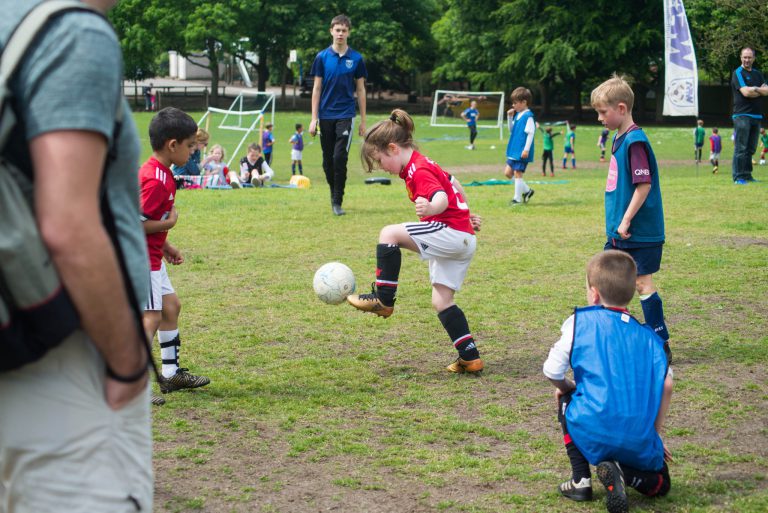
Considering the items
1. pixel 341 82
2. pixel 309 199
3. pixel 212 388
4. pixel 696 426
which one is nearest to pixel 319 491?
pixel 212 388

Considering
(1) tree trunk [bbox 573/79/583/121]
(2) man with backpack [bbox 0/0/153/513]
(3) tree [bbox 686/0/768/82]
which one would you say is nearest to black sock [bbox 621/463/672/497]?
(2) man with backpack [bbox 0/0/153/513]

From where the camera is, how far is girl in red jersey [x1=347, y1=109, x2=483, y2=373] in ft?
19.1

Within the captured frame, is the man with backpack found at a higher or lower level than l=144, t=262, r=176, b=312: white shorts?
higher

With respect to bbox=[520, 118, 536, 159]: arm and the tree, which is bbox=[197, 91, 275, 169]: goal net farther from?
the tree

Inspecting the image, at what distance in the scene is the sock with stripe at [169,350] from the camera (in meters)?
5.52

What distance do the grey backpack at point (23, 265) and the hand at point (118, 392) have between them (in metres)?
0.17

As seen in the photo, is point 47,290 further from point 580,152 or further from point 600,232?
point 580,152

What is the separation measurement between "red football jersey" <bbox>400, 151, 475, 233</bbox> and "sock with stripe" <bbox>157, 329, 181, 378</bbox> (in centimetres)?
174

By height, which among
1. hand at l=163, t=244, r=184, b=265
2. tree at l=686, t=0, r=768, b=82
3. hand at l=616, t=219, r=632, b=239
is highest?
tree at l=686, t=0, r=768, b=82

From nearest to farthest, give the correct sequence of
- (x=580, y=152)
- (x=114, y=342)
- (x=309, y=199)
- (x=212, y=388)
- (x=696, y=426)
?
(x=114, y=342) → (x=696, y=426) → (x=212, y=388) → (x=309, y=199) → (x=580, y=152)

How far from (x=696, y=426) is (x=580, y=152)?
2988cm

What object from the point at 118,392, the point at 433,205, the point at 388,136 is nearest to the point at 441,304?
the point at 433,205

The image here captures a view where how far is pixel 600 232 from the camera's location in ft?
37.0

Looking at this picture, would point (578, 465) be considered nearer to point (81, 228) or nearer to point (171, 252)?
point (171, 252)
